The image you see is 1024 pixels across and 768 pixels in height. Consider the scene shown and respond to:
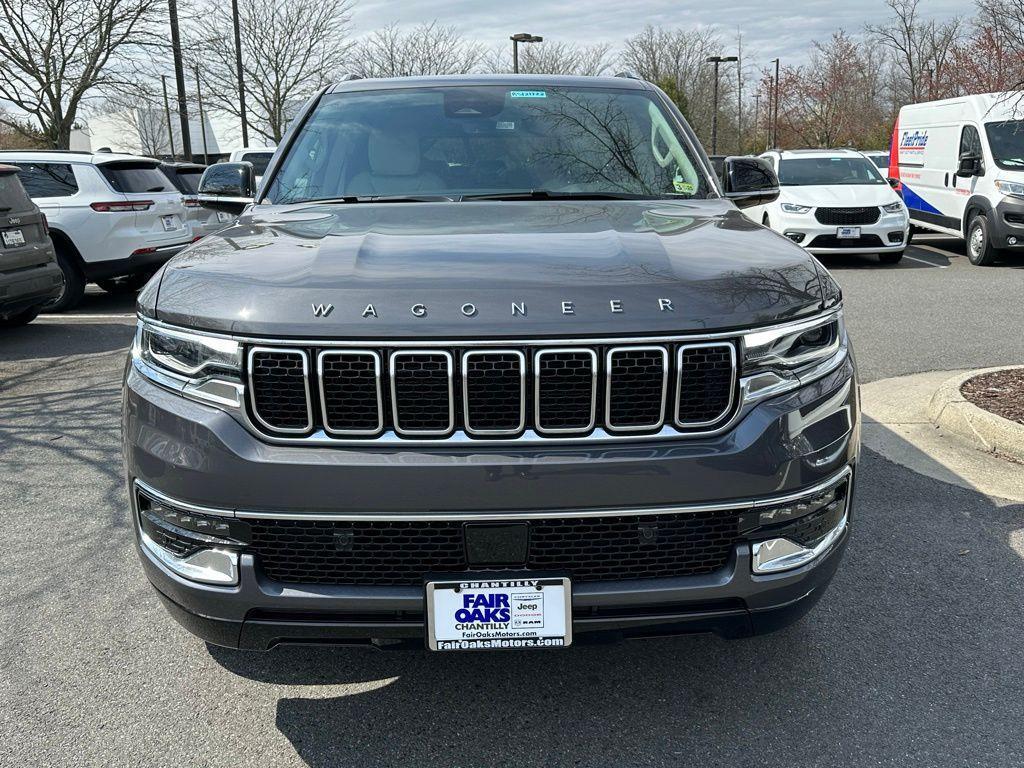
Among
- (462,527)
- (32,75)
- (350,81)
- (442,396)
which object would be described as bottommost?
(462,527)

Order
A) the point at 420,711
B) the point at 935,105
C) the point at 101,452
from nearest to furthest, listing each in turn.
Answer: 1. the point at 420,711
2. the point at 101,452
3. the point at 935,105

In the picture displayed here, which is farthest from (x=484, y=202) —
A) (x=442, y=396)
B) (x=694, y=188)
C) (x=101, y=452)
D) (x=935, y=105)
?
(x=935, y=105)

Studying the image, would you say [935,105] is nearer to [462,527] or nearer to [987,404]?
[987,404]

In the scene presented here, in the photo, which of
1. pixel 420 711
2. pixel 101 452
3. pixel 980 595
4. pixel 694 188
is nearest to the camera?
pixel 420 711

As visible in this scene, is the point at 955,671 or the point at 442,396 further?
the point at 955,671

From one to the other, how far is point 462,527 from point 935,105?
14.8 meters

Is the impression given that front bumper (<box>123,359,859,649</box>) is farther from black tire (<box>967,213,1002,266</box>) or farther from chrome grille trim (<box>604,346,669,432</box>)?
black tire (<box>967,213,1002,266</box>)

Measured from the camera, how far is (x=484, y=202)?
3.43m

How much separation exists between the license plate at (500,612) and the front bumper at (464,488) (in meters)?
0.04

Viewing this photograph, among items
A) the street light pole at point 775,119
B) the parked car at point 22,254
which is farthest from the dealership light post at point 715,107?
the parked car at point 22,254

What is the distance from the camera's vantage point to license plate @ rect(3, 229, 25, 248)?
791 cm

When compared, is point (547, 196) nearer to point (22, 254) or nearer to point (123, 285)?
point (22, 254)

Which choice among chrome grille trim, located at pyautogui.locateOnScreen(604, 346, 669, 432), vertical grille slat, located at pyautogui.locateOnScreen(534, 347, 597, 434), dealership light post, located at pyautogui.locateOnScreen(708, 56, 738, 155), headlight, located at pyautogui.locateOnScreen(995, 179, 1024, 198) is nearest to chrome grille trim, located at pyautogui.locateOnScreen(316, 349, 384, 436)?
vertical grille slat, located at pyautogui.locateOnScreen(534, 347, 597, 434)

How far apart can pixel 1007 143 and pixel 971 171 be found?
0.56 meters
